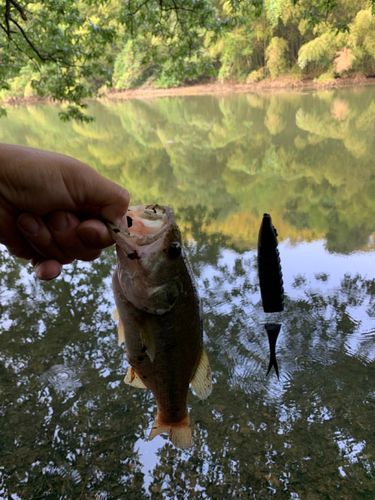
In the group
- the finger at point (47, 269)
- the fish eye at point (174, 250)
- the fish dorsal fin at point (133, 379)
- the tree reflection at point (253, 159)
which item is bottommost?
the tree reflection at point (253, 159)

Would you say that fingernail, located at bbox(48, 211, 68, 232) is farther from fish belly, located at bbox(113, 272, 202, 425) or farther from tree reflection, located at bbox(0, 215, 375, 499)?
tree reflection, located at bbox(0, 215, 375, 499)

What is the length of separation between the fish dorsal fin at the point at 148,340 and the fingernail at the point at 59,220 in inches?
30.5

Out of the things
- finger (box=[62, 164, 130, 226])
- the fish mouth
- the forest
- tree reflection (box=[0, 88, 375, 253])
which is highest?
the forest

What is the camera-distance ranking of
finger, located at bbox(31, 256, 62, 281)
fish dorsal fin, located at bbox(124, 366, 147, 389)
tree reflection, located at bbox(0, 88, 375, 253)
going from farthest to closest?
1. tree reflection, located at bbox(0, 88, 375, 253)
2. finger, located at bbox(31, 256, 62, 281)
3. fish dorsal fin, located at bbox(124, 366, 147, 389)

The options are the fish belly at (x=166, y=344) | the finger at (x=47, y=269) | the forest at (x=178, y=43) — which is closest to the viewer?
the fish belly at (x=166, y=344)

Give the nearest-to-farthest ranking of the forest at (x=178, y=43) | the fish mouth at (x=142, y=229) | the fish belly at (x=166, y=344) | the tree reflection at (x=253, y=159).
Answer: the fish mouth at (x=142, y=229) → the fish belly at (x=166, y=344) → the forest at (x=178, y=43) → the tree reflection at (x=253, y=159)

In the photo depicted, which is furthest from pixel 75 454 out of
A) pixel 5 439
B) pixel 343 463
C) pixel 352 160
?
pixel 352 160

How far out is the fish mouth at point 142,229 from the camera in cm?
164

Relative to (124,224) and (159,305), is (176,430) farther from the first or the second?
(124,224)

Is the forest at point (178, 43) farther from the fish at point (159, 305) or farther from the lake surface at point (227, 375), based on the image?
the fish at point (159, 305)

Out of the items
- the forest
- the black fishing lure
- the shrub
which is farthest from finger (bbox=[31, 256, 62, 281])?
the shrub

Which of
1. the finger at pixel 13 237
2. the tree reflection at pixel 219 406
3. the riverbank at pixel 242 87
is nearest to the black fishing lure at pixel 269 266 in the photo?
the finger at pixel 13 237

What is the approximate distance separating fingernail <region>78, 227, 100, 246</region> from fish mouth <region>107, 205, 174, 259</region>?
0.10 metres

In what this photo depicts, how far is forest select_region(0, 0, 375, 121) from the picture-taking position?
7.42 m
